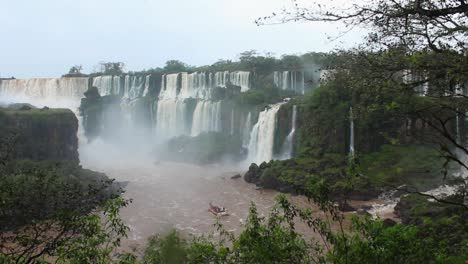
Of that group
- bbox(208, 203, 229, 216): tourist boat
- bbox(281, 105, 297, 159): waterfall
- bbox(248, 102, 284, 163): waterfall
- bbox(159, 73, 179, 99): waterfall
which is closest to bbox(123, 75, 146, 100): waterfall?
bbox(159, 73, 179, 99): waterfall

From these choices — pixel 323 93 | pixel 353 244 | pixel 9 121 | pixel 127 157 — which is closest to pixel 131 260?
pixel 353 244

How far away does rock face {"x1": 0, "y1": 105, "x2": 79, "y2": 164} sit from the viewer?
28.3 metres

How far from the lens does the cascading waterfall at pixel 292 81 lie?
134 ft

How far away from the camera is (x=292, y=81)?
41031mm

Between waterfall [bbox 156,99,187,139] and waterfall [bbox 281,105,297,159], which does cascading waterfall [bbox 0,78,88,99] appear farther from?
waterfall [bbox 281,105,297,159]

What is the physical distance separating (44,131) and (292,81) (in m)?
22.3

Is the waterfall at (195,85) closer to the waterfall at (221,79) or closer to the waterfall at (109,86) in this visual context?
the waterfall at (221,79)

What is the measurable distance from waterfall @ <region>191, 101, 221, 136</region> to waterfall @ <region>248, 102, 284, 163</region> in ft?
22.4

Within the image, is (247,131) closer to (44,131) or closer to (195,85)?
(195,85)

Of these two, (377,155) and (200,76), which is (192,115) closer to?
(200,76)

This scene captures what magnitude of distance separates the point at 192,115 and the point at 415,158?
23385 mm

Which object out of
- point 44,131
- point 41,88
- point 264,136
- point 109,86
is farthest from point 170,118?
point 41,88

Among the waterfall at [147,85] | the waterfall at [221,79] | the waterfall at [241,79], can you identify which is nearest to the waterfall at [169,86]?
the waterfall at [147,85]

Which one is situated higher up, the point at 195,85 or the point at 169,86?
the point at 195,85
